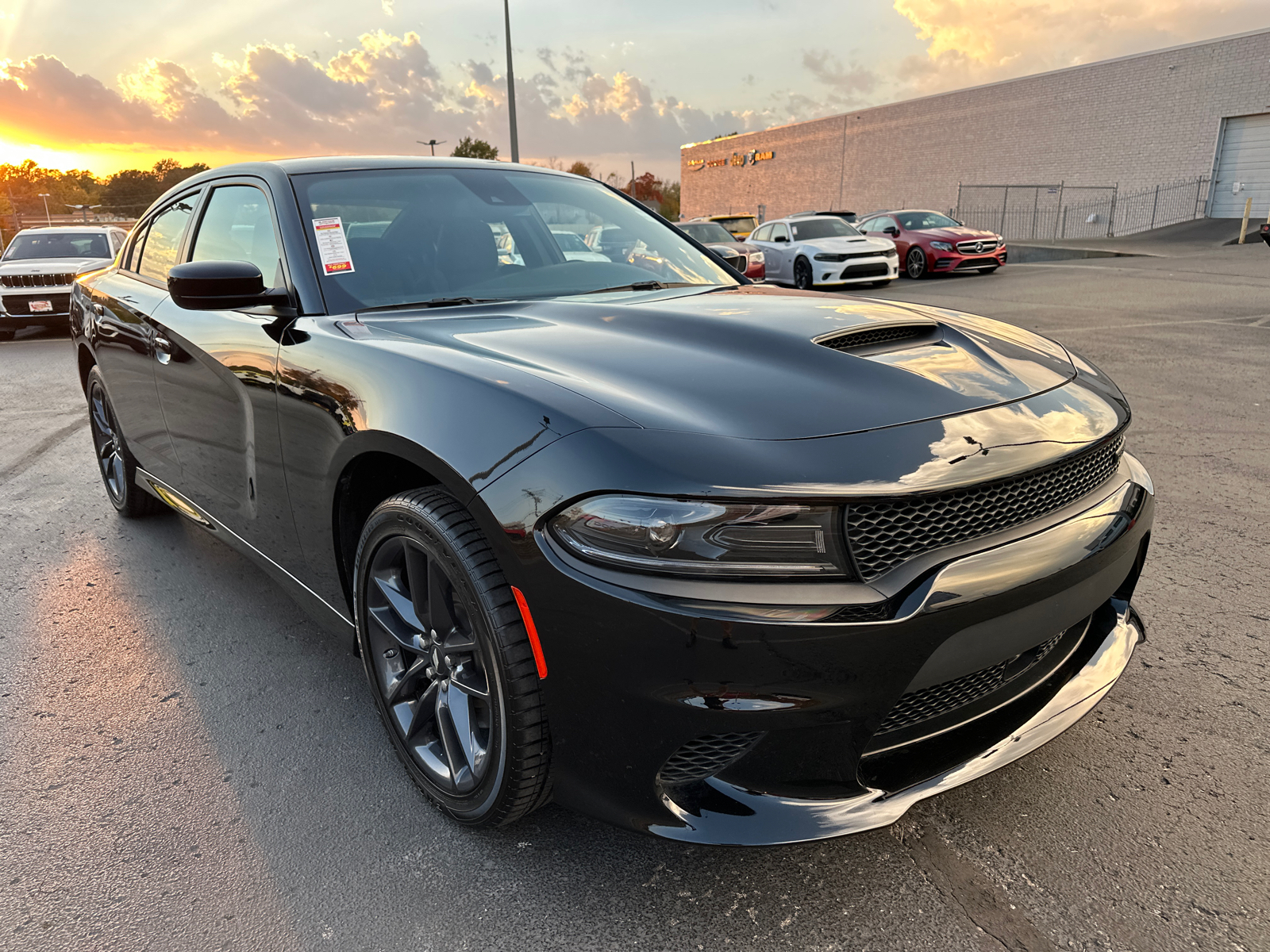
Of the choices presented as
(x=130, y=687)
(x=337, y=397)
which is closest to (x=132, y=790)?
(x=130, y=687)

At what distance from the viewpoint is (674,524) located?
1528 mm

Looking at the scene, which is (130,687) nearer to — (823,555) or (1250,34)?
(823,555)

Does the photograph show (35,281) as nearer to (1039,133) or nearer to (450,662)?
(450,662)

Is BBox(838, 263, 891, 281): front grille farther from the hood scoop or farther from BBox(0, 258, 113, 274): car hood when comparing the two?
the hood scoop

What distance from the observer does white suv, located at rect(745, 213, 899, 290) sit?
15.8 metres

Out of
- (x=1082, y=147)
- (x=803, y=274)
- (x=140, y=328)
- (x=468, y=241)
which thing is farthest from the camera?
(x=1082, y=147)

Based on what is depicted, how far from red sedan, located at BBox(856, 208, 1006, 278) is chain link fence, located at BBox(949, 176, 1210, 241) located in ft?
52.4

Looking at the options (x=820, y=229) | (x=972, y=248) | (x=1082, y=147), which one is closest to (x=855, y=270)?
(x=820, y=229)

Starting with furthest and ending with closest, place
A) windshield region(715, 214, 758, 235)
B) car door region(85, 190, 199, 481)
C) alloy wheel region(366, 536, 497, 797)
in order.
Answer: windshield region(715, 214, 758, 235) < car door region(85, 190, 199, 481) < alloy wheel region(366, 536, 497, 797)

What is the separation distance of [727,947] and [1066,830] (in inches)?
33.9

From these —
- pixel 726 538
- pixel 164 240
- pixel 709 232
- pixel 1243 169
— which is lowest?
pixel 726 538

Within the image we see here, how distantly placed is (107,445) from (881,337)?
13.3ft

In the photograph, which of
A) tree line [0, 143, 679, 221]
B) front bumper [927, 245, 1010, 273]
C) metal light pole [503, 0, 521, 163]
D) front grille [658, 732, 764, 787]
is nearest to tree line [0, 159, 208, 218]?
tree line [0, 143, 679, 221]

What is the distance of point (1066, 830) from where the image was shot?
1994mm
